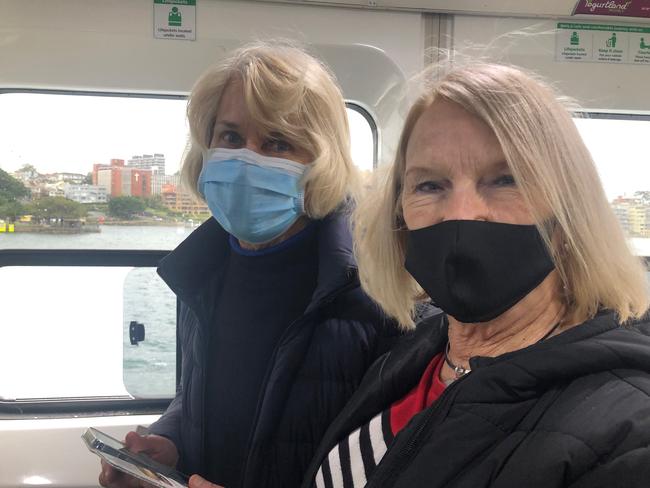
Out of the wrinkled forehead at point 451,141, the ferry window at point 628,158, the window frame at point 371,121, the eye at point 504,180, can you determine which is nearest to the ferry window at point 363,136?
the window frame at point 371,121

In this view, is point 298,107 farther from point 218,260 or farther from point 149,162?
point 149,162

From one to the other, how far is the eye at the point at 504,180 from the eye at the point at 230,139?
85 centimetres

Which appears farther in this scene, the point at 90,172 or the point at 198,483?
the point at 90,172

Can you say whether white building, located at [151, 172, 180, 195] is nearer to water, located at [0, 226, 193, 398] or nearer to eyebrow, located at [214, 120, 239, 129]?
water, located at [0, 226, 193, 398]

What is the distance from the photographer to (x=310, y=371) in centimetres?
151

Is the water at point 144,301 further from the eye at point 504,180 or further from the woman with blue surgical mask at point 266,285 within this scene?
the eye at point 504,180

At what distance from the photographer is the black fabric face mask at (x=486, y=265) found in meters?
1.07

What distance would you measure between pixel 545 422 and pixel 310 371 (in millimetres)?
743

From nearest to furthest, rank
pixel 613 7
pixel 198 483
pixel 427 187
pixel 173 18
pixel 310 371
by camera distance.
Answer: pixel 427 187 < pixel 198 483 < pixel 310 371 < pixel 173 18 < pixel 613 7

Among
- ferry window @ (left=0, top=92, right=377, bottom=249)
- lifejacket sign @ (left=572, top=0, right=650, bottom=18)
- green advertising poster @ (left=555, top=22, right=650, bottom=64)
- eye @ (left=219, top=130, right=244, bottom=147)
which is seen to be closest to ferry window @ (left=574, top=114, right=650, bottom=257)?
green advertising poster @ (left=555, top=22, right=650, bottom=64)

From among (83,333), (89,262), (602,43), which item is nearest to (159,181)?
(89,262)

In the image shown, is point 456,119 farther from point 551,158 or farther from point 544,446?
point 544,446

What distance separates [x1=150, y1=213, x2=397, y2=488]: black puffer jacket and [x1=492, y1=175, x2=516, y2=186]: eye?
1.77 ft

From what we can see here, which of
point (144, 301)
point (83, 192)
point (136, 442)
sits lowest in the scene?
point (136, 442)
